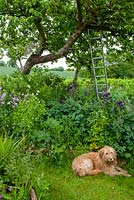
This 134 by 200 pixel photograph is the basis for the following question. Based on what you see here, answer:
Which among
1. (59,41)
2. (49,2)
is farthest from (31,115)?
(59,41)

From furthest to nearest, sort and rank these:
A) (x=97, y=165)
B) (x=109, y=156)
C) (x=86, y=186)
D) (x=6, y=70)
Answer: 1. (x=6, y=70)
2. (x=97, y=165)
3. (x=109, y=156)
4. (x=86, y=186)

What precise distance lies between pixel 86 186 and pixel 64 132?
1494mm

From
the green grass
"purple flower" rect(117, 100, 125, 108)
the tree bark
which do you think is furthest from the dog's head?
the green grass

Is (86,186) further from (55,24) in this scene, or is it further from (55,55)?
(55,24)

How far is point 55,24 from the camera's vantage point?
9.33 metres

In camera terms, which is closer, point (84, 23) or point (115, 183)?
point (115, 183)

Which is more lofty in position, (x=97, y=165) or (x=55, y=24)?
(x=55, y=24)

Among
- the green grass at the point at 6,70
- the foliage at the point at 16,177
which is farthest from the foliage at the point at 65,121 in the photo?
the green grass at the point at 6,70

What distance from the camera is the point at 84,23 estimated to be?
27.4 feet

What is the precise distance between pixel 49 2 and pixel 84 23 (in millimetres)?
1472

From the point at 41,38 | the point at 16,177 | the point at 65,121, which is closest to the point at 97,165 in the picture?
the point at 65,121

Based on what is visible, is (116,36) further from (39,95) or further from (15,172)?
(15,172)

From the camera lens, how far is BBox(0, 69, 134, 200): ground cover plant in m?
5.34

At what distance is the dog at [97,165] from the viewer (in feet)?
18.9
